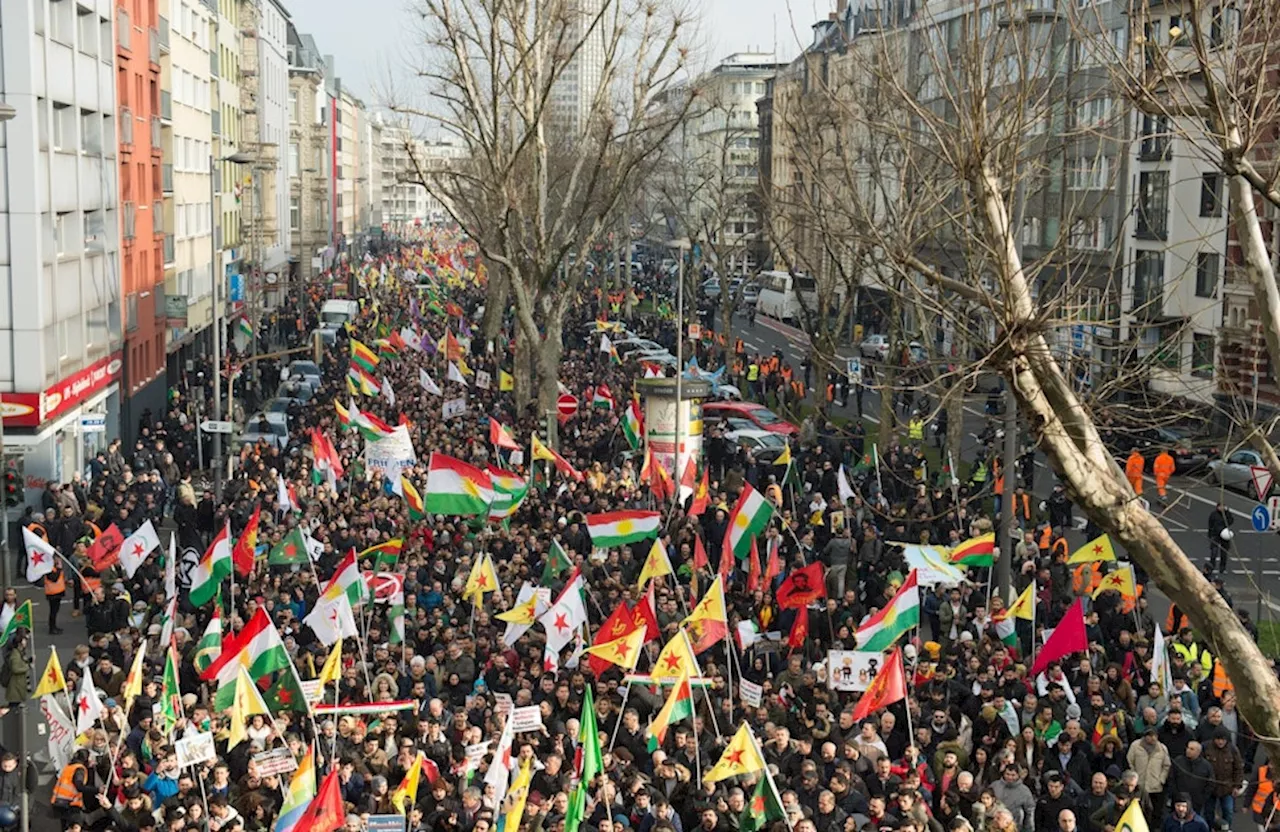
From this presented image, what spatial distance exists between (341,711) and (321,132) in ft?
376

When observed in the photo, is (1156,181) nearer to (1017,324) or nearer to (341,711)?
(341,711)

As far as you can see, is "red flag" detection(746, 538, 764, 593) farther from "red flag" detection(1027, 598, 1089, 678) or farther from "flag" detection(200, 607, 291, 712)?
"flag" detection(200, 607, 291, 712)

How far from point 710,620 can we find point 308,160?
346ft

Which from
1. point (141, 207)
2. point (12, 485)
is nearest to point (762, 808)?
point (12, 485)

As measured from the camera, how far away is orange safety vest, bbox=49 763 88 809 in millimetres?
15992

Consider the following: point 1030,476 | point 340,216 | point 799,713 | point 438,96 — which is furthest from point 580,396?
point 340,216

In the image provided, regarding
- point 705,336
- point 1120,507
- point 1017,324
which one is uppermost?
point 1017,324

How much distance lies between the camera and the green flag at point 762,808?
14.2 metres

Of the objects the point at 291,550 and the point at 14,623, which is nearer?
the point at 14,623

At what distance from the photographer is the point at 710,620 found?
19.0 metres

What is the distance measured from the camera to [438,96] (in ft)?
134

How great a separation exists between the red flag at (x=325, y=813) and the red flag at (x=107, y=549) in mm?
11311

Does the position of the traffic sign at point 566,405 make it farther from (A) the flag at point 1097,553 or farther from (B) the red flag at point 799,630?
(B) the red flag at point 799,630

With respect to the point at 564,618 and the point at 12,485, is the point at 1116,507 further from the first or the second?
the point at 12,485
